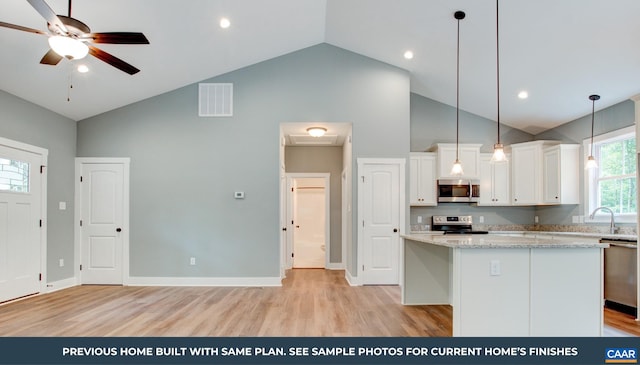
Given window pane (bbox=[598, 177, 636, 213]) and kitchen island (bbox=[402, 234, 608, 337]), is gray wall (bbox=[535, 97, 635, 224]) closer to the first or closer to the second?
window pane (bbox=[598, 177, 636, 213])

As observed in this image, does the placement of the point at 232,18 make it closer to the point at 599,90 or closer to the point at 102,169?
the point at 102,169

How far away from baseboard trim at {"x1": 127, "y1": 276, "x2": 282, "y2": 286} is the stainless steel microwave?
3250 millimetres

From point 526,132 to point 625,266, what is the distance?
10.7 feet

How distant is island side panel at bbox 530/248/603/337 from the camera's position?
110 inches

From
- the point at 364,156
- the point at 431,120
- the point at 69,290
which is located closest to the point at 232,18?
the point at 364,156

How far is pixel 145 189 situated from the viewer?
18.6 ft

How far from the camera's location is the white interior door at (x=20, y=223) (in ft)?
14.8

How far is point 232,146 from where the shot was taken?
569 cm

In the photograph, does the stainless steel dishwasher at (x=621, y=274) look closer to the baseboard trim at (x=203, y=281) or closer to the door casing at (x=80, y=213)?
the baseboard trim at (x=203, y=281)
